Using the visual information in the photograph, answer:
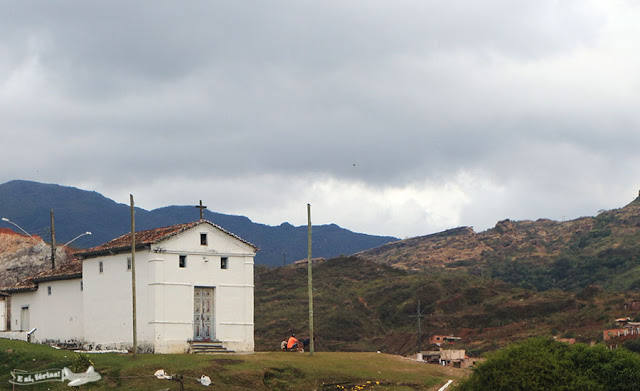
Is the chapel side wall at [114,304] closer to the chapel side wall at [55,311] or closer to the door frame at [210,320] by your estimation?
the chapel side wall at [55,311]

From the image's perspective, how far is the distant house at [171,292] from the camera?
43656 mm

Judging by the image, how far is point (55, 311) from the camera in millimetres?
51344

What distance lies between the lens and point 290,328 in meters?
96.9

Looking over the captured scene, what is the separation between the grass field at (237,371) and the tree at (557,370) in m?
7.43

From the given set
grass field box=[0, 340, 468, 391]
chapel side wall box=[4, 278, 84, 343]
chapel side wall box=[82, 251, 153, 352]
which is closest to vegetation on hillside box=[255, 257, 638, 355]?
chapel side wall box=[4, 278, 84, 343]

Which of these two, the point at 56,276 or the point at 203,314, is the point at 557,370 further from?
the point at 56,276

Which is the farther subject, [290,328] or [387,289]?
[387,289]

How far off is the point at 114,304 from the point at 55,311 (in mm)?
7432

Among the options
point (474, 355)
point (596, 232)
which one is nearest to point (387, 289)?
point (474, 355)

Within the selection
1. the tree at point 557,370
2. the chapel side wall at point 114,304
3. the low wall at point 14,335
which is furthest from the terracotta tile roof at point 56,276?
the tree at point 557,370

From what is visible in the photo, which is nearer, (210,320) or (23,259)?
(210,320)

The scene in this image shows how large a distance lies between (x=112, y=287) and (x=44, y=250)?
38.6 m

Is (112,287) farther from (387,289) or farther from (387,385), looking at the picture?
(387,289)

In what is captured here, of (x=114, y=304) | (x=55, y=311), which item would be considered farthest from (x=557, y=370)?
(x=55, y=311)
